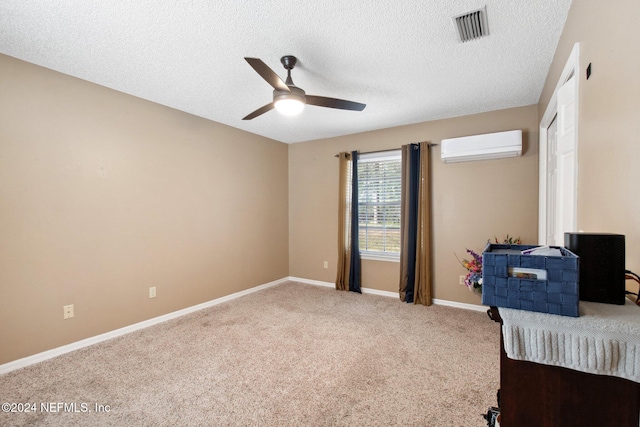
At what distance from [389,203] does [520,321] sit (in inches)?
145

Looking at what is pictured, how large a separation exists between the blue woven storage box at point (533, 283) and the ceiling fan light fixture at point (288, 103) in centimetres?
190

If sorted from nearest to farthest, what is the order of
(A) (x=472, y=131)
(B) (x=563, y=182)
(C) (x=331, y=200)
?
(B) (x=563, y=182) < (A) (x=472, y=131) < (C) (x=331, y=200)

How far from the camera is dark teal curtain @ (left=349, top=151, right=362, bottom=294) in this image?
14.5 ft

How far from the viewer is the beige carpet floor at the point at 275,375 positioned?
1.78 metres

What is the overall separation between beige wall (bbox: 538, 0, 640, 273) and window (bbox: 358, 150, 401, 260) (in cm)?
274

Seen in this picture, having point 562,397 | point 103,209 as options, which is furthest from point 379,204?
point 562,397

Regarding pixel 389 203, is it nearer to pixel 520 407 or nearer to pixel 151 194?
pixel 151 194

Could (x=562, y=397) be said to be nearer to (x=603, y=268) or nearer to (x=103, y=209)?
(x=603, y=268)

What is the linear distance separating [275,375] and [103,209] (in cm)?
230

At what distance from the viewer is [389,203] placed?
429 centimetres

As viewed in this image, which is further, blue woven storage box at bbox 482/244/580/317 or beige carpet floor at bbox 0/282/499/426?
beige carpet floor at bbox 0/282/499/426

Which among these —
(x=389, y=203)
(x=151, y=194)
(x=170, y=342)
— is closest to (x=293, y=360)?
(x=170, y=342)

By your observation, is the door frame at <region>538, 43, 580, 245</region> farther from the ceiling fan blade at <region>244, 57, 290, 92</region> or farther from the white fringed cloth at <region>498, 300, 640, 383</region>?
the ceiling fan blade at <region>244, 57, 290, 92</region>

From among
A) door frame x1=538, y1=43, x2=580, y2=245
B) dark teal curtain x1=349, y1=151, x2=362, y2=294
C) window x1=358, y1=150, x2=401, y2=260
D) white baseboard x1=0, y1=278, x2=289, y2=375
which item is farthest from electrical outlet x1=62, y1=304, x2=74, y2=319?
door frame x1=538, y1=43, x2=580, y2=245
